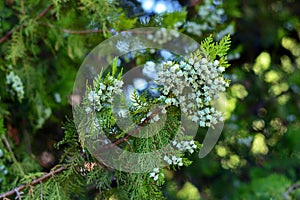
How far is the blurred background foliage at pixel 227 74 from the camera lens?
1.30 meters

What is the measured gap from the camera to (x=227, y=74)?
66.8 inches

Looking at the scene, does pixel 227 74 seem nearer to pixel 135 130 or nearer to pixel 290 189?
pixel 290 189

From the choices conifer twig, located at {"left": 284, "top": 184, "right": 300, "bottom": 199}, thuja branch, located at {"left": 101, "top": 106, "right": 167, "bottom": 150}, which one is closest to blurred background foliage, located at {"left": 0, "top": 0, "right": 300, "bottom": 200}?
conifer twig, located at {"left": 284, "top": 184, "right": 300, "bottom": 199}

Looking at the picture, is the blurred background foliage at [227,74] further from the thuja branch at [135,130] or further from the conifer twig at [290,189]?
the thuja branch at [135,130]

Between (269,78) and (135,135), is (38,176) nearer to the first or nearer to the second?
(135,135)

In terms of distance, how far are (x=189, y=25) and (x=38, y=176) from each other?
72 centimetres

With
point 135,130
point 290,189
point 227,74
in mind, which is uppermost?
point 135,130

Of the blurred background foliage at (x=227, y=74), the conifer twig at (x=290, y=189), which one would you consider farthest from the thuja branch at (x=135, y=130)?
the conifer twig at (x=290, y=189)

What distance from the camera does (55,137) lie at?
1.60 m

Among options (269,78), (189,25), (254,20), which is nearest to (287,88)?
(269,78)

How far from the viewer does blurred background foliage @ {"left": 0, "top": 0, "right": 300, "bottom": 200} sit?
4.28ft

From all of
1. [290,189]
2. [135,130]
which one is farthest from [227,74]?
[135,130]

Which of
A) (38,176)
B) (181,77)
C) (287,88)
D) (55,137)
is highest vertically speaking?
(181,77)

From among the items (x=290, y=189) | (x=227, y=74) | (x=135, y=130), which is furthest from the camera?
(x=227, y=74)
